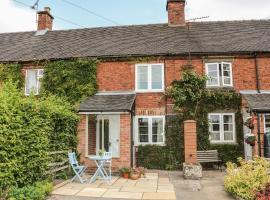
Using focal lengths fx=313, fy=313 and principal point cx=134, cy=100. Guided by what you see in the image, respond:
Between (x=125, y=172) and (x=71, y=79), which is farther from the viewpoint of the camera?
(x=71, y=79)

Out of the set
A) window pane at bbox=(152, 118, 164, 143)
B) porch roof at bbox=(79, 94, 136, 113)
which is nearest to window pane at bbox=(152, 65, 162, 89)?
porch roof at bbox=(79, 94, 136, 113)

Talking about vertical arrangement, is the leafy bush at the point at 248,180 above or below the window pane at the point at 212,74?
below

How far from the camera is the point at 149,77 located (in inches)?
675

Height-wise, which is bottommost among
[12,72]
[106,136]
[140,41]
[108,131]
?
[106,136]

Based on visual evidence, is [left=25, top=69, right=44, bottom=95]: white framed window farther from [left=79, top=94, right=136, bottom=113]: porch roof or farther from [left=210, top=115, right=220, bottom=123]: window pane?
[left=210, top=115, right=220, bottom=123]: window pane

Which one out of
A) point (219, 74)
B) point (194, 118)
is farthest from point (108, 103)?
point (219, 74)

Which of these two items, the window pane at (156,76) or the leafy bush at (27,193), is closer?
the leafy bush at (27,193)

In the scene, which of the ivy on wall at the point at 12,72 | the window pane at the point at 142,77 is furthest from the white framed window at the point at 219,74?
the ivy on wall at the point at 12,72

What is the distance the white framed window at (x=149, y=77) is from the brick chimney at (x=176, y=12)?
5036 mm

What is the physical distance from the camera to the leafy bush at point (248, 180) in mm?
8945

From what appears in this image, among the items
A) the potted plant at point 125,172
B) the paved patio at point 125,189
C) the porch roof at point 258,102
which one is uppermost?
the porch roof at point 258,102

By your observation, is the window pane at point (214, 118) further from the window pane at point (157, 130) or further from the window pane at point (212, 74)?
the window pane at point (157, 130)

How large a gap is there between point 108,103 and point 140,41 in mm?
5430

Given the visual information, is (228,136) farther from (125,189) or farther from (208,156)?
(125,189)
